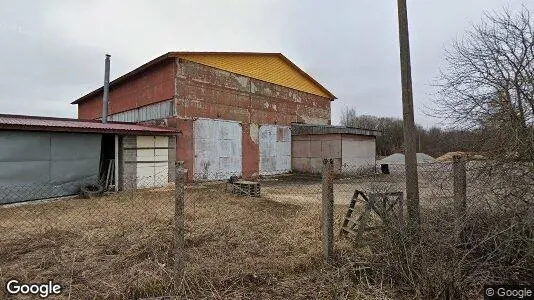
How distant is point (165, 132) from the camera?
16266 millimetres

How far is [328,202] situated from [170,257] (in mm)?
2361

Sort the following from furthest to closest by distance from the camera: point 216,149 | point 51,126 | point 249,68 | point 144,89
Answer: point 249,68, point 144,89, point 216,149, point 51,126

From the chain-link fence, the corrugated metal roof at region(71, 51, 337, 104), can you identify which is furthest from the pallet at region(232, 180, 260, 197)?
the corrugated metal roof at region(71, 51, 337, 104)

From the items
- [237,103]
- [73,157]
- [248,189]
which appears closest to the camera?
[248,189]

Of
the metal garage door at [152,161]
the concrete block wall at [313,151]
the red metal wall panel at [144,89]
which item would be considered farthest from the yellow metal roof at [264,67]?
the metal garage door at [152,161]

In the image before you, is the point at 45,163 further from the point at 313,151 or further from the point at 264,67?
the point at 313,151

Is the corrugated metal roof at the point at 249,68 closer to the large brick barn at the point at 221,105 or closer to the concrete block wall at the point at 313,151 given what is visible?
the large brick barn at the point at 221,105

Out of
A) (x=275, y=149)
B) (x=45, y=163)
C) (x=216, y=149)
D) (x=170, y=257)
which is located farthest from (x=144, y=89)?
(x=170, y=257)

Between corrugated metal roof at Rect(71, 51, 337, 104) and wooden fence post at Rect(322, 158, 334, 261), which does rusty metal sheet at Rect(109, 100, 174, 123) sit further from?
wooden fence post at Rect(322, 158, 334, 261)

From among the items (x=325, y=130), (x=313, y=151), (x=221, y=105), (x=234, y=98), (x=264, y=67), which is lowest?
(x=313, y=151)

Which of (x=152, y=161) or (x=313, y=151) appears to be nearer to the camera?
(x=152, y=161)

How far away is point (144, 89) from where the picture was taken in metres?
20.0

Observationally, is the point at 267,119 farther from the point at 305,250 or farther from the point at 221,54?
the point at 305,250

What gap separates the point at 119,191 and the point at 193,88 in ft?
22.7
